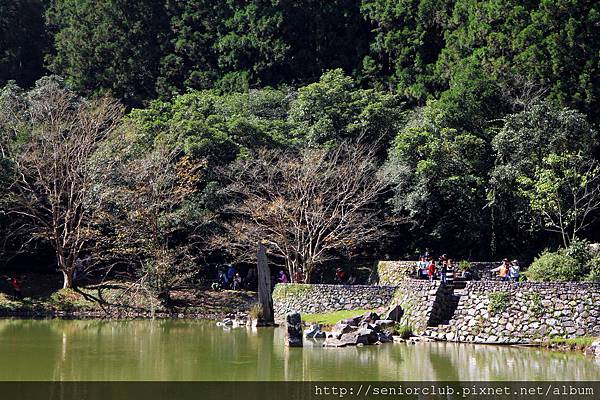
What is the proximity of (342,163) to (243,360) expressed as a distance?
19011mm

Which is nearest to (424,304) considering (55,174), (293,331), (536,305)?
(536,305)

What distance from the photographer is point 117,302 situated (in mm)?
38438

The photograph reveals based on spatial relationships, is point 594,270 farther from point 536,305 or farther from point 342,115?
point 342,115

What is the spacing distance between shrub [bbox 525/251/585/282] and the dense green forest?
718 millimetres

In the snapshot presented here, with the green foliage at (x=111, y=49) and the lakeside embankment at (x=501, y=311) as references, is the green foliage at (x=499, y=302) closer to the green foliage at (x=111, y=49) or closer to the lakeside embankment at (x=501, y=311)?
the lakeside embankment at (x=501, y=311)

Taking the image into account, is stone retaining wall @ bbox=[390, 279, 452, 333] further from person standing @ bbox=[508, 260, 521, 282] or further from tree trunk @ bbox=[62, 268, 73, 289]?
tree trunk @ bbox=[62, 268, 73, 289]

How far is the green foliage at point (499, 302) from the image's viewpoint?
93.9 feet

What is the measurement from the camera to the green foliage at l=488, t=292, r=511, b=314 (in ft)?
93.9

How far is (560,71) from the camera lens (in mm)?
44594

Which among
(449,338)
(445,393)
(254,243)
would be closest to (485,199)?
(254,243)

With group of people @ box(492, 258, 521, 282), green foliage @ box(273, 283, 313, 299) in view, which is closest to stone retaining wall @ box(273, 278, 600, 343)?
green foliage @ box(273, 283, 313, 299)

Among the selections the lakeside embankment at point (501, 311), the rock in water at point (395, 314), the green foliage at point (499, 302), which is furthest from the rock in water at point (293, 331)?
the green foliage at point (499, 302)

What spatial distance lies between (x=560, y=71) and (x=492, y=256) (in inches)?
356

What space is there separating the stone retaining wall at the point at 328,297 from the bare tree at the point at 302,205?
363 cm
